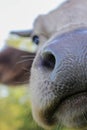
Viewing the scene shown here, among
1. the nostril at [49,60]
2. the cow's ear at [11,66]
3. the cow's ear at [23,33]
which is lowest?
the cow's ear at [11,66]

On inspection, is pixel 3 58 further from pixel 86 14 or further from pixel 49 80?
pixel 49 80

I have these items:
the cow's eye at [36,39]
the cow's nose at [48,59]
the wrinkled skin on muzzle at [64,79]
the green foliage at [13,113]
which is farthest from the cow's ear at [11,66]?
the cow's nose at [48,59]

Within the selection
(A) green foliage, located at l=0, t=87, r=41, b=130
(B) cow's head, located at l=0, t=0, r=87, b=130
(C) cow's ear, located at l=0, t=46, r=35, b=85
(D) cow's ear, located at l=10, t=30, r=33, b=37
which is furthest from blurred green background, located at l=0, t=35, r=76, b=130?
(B) cow's head, located at l=0, t=0, r=87, b=130

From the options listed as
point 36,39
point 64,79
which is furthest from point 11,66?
point 64,79

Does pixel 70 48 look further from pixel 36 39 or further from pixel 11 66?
pixel 11 66

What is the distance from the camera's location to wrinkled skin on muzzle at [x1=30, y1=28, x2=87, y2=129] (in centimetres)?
259

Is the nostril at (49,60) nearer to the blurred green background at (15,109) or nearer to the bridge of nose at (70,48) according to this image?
the bridge of nose at (70,48)

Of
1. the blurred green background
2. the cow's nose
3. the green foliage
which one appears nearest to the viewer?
the cow's nose

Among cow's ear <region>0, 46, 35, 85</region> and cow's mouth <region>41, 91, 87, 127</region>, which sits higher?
cow's mouth <region>41, 91, 87, 127</region>

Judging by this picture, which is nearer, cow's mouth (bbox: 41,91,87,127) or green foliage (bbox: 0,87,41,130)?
cow's mouth (bbox: 41,91,87,127)

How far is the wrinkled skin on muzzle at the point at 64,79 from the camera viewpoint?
2590 mm

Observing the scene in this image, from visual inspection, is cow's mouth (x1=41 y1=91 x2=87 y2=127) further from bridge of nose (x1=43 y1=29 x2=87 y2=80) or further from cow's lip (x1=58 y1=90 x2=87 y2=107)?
bridge of nose (x1=43 y1=29 x2=87 y2=80)

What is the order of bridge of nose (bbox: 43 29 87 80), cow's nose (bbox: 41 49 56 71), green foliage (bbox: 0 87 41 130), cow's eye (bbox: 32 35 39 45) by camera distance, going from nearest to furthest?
bridge of nose (bbox: 43 29 87 80) < cow's nose (bbox: 41 49 56 71) < cow's eye (bbox: 32 35 39 45) < green foliage (bbox: 0 87 41 130)

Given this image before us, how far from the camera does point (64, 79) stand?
8.65 ft
